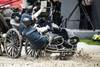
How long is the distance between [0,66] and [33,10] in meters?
2.93

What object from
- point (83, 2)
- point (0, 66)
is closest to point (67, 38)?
point (0, 66)

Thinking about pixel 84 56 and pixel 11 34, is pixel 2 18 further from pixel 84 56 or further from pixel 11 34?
pixel 84 56

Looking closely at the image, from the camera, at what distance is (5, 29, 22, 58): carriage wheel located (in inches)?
674

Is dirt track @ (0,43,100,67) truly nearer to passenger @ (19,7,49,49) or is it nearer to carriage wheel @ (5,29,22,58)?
carriage wheel @ (5,29,22,58)

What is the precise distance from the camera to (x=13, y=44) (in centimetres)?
1730

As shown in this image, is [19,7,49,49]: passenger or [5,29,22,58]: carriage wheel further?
[5,29,22,58]: carriage wheel

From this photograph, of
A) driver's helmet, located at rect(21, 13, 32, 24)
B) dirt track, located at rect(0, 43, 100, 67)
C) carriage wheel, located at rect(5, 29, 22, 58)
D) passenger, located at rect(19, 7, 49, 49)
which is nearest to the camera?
dirt track, located at rect(0, 43, 100, 67)

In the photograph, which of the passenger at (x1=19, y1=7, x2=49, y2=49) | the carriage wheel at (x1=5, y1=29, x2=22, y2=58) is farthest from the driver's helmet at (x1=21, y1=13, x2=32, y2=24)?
the carriage wheel at (x1=5, y1=29, x2=22, y2=58)

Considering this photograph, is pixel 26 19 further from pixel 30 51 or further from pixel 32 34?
pixel 30 51

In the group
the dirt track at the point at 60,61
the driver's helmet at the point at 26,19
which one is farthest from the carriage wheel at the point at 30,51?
the driver's helmet at the point at 26,19

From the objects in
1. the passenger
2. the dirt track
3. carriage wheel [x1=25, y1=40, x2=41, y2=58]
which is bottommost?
the dirt track

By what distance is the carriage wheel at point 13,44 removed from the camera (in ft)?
56.2

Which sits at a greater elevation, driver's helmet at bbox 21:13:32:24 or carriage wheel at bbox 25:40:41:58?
driver's helmet at bbox 21:13:32:24

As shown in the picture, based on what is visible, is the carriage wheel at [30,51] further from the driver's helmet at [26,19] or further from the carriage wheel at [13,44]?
the driver's helmet at [26,19]
